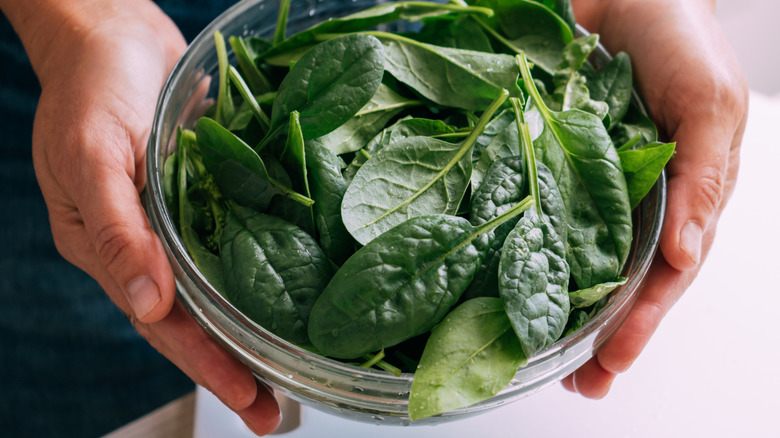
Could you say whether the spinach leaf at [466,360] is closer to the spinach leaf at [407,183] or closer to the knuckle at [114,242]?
the spinach leaf at [407,183]

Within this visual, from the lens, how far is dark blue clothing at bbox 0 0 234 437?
92 centimetres

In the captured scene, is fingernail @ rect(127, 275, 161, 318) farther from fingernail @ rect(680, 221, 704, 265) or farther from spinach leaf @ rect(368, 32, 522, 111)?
fingernail @ rect(680, 221, 704, 265)

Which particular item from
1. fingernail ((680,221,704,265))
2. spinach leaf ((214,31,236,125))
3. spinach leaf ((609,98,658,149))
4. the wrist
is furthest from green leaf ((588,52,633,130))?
the wrist

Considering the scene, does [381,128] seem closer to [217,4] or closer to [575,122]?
[575,122]

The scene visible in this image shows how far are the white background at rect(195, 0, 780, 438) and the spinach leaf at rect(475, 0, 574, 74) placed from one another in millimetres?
354

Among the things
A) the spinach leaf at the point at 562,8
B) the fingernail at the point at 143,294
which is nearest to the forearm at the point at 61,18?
the fingernail at the point at 143,294

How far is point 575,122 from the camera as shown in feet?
1.63

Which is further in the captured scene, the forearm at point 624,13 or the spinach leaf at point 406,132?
the forearm at point 624,13

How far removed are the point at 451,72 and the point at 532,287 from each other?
21 cm

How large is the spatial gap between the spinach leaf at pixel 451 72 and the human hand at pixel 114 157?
Answer: 253mm

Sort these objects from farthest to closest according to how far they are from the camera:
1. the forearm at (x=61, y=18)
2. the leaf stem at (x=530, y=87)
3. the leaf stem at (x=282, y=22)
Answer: the forearm at (x=61, y=18) < the leaf stem at (x=282, y=22) < the leaf stem at (x=530, y=87)

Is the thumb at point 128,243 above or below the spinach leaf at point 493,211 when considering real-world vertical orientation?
below

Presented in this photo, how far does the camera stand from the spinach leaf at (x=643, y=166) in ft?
1.62

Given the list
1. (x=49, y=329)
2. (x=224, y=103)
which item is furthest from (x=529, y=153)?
(x=49, y=329)
